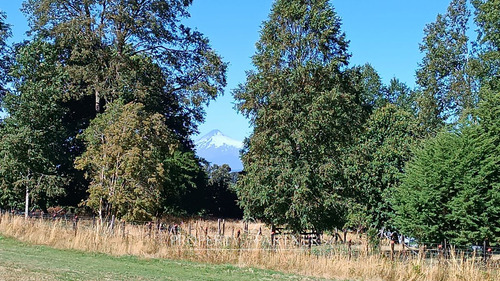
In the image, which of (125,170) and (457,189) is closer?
(457,189)

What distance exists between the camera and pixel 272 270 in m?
14.0

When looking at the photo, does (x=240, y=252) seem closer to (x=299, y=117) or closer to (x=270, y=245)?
(x=270, y=245)

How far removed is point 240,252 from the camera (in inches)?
600

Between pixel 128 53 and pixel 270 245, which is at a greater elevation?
pixel 128 53

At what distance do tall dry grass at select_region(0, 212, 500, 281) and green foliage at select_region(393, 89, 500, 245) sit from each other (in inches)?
241

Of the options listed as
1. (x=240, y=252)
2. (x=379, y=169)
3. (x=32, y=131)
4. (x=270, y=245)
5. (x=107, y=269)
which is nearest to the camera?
(x=107, y=269)

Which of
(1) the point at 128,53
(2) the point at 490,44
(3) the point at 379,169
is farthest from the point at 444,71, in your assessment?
(1) the point at 128,53

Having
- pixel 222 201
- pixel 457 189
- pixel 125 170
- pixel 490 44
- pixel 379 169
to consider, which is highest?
pixel 490 44

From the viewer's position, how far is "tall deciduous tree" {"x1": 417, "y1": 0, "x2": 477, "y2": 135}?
106 ft

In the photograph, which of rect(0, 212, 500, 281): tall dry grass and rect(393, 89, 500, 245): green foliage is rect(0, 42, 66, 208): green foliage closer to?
rect(0, 212, 500, 281): tall dry grass

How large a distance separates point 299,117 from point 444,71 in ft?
59.6

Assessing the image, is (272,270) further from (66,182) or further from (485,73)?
(485,73)

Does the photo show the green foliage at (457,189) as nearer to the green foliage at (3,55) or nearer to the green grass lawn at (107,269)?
the green grass lawn at (107,269)

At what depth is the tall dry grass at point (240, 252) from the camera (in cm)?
1278
